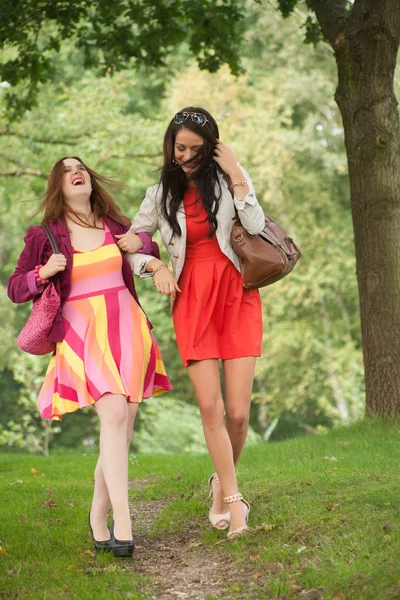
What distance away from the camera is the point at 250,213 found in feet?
17.3

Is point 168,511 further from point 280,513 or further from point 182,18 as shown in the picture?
point 182,18

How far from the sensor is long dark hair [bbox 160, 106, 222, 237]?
17.4 ft

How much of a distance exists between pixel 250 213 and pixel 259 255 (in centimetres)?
25

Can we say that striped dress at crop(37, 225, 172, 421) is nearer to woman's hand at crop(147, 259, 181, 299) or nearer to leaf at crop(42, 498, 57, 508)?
woman's hand at crop(147, 259, 181, 299)

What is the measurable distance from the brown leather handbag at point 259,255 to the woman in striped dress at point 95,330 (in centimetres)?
51

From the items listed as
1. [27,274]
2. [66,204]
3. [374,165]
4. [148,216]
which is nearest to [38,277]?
[27,274]

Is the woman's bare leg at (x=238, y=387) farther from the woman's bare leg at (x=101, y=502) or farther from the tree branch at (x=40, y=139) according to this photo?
the tree branch at (x=40, y=139)

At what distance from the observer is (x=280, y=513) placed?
5.66 meters

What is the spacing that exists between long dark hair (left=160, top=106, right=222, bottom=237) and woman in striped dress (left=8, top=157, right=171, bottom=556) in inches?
10.4

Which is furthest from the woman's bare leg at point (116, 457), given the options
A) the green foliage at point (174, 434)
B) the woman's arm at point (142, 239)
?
the green foliage at point (174, 434)

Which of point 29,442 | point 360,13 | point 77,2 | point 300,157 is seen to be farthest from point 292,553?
point 300,157

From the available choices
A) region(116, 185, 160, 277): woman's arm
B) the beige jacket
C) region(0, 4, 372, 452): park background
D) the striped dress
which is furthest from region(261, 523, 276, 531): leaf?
region(0, 4, 372, 452): park background

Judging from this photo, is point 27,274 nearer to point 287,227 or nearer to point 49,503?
point 49,503

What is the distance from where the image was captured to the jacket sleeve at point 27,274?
17.0 ft
